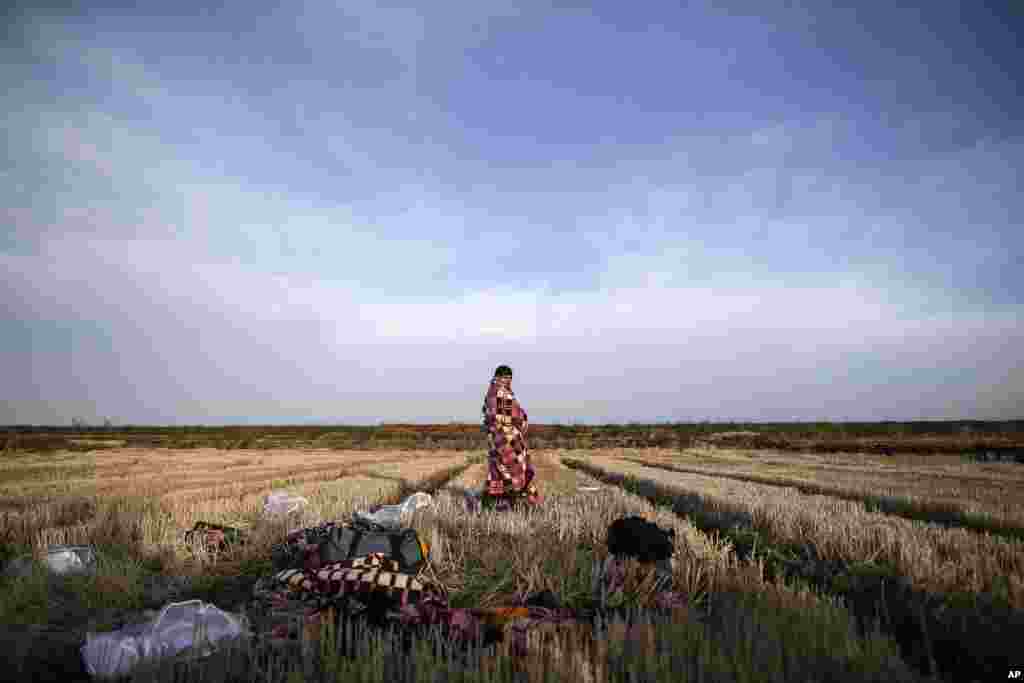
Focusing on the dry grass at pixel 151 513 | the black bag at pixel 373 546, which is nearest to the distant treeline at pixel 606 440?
the dry grass at pixel 151 513

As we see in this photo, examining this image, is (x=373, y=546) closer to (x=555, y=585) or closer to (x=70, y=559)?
(x=555, y=585)

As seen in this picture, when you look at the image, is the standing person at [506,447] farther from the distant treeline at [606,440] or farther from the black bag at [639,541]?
the distant treeline at [606,440]

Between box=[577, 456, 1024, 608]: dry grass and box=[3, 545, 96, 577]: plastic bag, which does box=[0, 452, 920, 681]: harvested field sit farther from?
box=[577, 456, 1024, 608]: dry grass

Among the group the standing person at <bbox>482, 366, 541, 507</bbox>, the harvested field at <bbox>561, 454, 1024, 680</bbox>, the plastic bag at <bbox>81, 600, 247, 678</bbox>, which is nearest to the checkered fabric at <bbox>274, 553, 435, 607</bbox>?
the plastic bag at <bbox>81, 600, 247, 678</bbox>

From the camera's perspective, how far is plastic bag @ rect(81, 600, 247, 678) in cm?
236

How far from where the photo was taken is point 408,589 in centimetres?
317

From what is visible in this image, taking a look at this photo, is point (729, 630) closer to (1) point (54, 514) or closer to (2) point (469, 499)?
(2) point (469, 499)

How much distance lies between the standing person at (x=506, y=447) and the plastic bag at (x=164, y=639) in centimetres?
599

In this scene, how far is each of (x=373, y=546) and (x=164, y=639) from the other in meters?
1.76

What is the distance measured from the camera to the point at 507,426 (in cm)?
893

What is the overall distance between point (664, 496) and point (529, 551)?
6.31 metres

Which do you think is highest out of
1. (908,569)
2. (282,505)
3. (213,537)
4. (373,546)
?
(373,546)

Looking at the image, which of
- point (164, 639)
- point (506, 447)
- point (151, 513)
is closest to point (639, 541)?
point (164, 639)

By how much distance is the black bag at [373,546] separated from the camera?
4.05 metres
